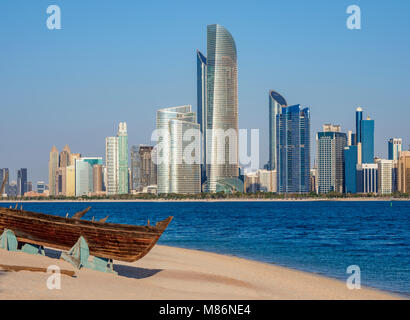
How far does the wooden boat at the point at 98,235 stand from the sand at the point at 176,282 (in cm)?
84

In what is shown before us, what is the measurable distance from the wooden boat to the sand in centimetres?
84

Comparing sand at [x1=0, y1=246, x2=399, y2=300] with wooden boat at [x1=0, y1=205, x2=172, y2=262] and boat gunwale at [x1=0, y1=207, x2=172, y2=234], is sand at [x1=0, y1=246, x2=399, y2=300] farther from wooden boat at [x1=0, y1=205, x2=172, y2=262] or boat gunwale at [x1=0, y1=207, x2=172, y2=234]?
boat gunwale at [x1=0, y1=207, x2=172, y2=234]

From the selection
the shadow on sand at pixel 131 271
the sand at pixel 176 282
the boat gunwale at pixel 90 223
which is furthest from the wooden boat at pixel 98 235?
→ the shadow on sand at pixel 131 271

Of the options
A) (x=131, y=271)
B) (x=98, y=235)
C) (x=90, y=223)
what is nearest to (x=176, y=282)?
(x=131, y=271)

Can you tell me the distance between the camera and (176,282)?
23453 mm

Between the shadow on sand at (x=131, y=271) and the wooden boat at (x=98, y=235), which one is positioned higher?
the wooden boat at (x=98, y=235)

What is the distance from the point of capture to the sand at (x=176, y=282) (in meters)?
17.6

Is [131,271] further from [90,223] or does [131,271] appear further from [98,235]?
[90,223]

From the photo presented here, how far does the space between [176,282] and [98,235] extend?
12.3 feet

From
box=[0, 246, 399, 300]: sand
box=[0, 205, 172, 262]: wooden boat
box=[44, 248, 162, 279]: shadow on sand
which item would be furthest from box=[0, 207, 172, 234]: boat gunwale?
box=[44, 248, 162, 279]: shadow on sand

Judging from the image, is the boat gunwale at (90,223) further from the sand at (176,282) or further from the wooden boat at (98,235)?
the sand at (176,282)
